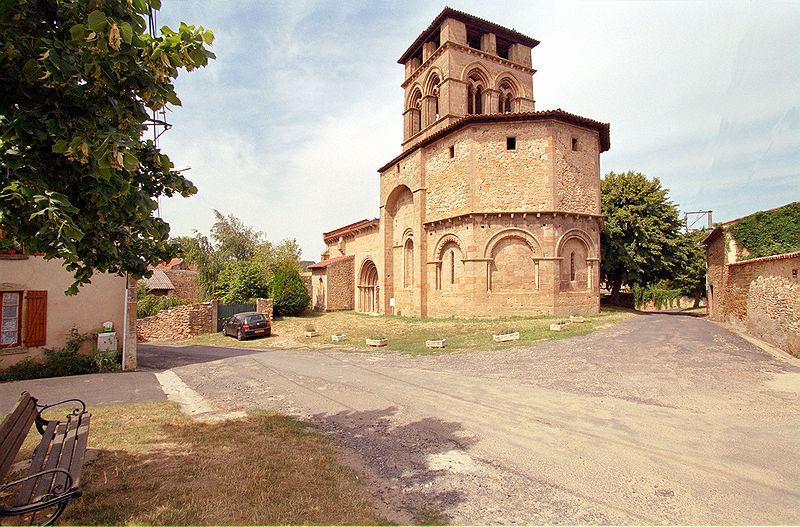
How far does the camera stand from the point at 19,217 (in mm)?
3168

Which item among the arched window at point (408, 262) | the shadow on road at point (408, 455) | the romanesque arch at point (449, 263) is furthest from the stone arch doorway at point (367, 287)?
the shadow on road at point (408, 455)

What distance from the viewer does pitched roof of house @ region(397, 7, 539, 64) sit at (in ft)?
89.5

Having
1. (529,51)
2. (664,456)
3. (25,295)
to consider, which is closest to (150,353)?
(25,295)

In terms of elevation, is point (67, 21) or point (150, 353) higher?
point (67, 21)

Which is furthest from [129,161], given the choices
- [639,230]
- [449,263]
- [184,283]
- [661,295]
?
[661,295]

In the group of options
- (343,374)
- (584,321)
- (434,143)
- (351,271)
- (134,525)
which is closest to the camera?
(134,525)

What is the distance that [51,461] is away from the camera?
4.19m

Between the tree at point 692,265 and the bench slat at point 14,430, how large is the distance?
3041 cm

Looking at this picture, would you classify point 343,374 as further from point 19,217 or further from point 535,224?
point 535,224

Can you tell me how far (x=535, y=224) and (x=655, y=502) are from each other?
18097 millimetres

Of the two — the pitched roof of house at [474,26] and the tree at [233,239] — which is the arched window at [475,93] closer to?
→ the pitched roof of house at [474,26]

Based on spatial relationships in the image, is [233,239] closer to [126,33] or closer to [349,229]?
[349,229]

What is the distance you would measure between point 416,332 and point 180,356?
10349mm

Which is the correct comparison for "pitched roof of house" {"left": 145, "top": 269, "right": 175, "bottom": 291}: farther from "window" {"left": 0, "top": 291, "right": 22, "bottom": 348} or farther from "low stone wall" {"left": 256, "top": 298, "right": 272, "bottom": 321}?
"window" {"left": 0, "top": 291, "right": 22, "bottom": 348}
